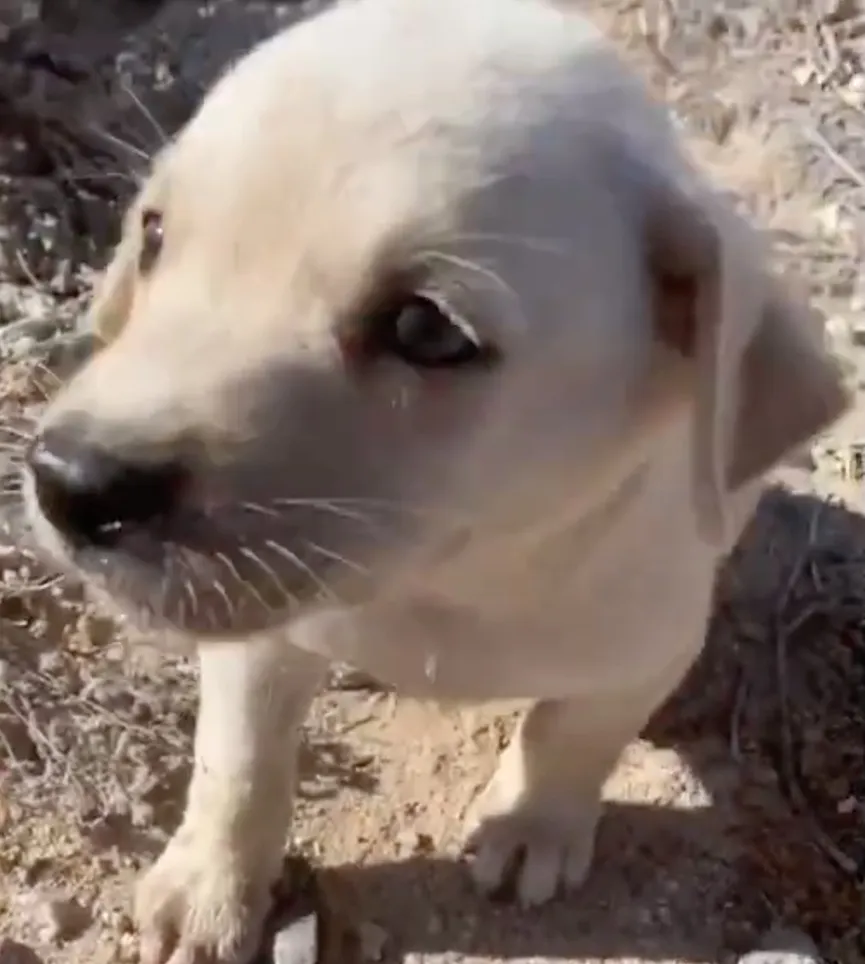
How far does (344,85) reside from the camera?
149 centimetres

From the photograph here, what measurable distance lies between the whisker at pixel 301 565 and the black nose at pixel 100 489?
0.33 feet

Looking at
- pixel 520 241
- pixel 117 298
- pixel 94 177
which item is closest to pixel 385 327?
pixel 520 241

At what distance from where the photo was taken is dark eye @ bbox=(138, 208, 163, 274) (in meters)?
1.58

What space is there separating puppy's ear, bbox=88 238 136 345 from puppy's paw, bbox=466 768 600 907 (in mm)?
928

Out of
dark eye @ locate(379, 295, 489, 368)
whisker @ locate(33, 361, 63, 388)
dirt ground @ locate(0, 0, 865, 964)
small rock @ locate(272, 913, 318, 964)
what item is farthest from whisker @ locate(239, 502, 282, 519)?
whisker @ locate(33, 361, 63, 388)

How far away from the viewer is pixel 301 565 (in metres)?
1.53

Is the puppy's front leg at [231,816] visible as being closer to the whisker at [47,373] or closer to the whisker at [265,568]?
the whisker at [265,568]

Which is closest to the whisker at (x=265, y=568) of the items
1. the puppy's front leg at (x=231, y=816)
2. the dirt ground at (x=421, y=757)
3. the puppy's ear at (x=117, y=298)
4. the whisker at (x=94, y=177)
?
the puppy's ear at (x=117, y=298)

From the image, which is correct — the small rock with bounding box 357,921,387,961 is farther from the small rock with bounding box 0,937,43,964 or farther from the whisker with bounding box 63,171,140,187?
the whisker with bounding box 63,171,140,187

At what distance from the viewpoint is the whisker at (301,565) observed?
148cm

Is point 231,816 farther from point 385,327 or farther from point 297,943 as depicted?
point 385,327

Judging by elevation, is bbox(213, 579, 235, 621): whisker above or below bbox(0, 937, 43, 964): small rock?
above

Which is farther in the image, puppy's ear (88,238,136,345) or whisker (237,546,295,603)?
puppy's ear (88,238,136,345)

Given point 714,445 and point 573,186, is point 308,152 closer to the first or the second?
point 573,186
